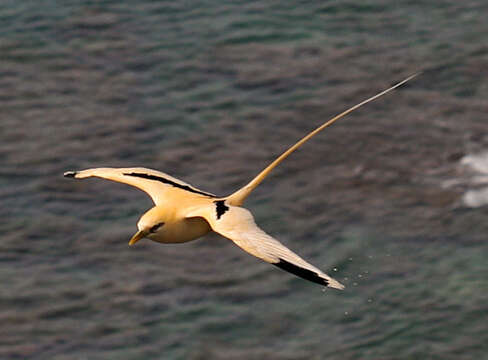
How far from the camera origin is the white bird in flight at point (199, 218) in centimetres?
1648

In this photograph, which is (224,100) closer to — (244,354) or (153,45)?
(153,45)

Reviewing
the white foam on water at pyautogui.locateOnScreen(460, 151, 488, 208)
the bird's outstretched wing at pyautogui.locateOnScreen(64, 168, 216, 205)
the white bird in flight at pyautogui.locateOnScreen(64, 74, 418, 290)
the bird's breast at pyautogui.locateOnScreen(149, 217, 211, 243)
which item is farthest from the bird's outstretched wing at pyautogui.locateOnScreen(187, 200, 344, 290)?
the white foam on water at pyautogui.locateOnScreen(460, 151, 488, 208)

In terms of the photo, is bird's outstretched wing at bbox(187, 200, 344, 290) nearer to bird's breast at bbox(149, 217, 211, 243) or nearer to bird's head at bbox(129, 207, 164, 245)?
bird's breast at bbox(149, 217, 211, 243)

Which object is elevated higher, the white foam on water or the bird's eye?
the bird's eye

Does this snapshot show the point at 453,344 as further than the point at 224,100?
No

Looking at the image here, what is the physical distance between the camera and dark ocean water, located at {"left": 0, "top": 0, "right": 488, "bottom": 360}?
30.6 m

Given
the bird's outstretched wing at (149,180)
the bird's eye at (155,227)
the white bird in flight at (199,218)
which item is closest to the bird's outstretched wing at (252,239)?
the white bird in flight at (199,218)

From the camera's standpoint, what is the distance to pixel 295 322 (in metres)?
30.6

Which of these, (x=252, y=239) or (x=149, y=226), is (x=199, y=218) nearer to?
(x=149, y=226)

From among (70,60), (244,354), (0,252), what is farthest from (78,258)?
(70,60)

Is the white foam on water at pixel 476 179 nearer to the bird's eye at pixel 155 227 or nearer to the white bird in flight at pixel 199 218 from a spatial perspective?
the white bird in flight at pixel 199 218

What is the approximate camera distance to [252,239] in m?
17.1

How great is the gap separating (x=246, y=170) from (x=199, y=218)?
15.5 metres

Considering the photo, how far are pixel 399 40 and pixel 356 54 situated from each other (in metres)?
1.52
